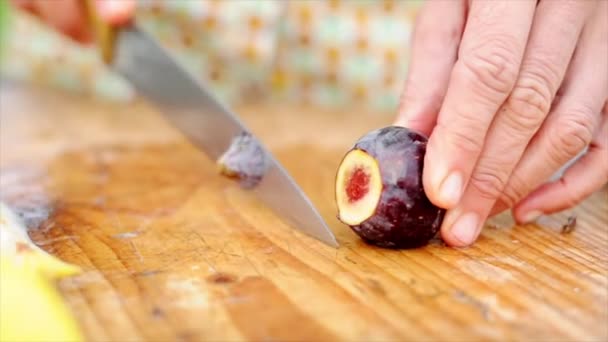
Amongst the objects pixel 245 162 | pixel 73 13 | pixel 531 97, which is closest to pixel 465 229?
pixel 531 97

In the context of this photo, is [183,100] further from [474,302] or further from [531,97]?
[474,302]

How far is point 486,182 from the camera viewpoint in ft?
6.36

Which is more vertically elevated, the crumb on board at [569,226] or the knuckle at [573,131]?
the knuckle at [573,131]

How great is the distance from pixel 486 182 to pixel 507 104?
203 millimetres

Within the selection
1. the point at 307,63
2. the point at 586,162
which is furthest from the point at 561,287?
the point at 307,63

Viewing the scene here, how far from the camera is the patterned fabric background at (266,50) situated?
3689 millimetres

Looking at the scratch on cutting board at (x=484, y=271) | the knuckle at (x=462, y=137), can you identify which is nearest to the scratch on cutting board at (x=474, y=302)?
the scratch on cutting board at (x=484, y=271)

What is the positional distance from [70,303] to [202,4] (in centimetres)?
239

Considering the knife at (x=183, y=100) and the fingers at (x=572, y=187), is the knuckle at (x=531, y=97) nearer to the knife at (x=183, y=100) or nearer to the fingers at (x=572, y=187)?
the fingers at (x=572, y=187)

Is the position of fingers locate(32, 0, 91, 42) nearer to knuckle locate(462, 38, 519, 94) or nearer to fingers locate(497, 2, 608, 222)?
knuckle locate(462, 38, 519, 94)

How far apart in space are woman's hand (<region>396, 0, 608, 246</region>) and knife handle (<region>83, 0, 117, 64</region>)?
1.17m

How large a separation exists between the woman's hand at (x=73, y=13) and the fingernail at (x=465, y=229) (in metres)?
1.39

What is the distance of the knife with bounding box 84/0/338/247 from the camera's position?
85.2 inches

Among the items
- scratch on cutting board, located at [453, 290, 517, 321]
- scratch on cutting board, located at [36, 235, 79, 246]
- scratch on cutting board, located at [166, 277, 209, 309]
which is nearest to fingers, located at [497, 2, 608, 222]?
scratch on cutting board, located at [453, 290, 517, 321]
